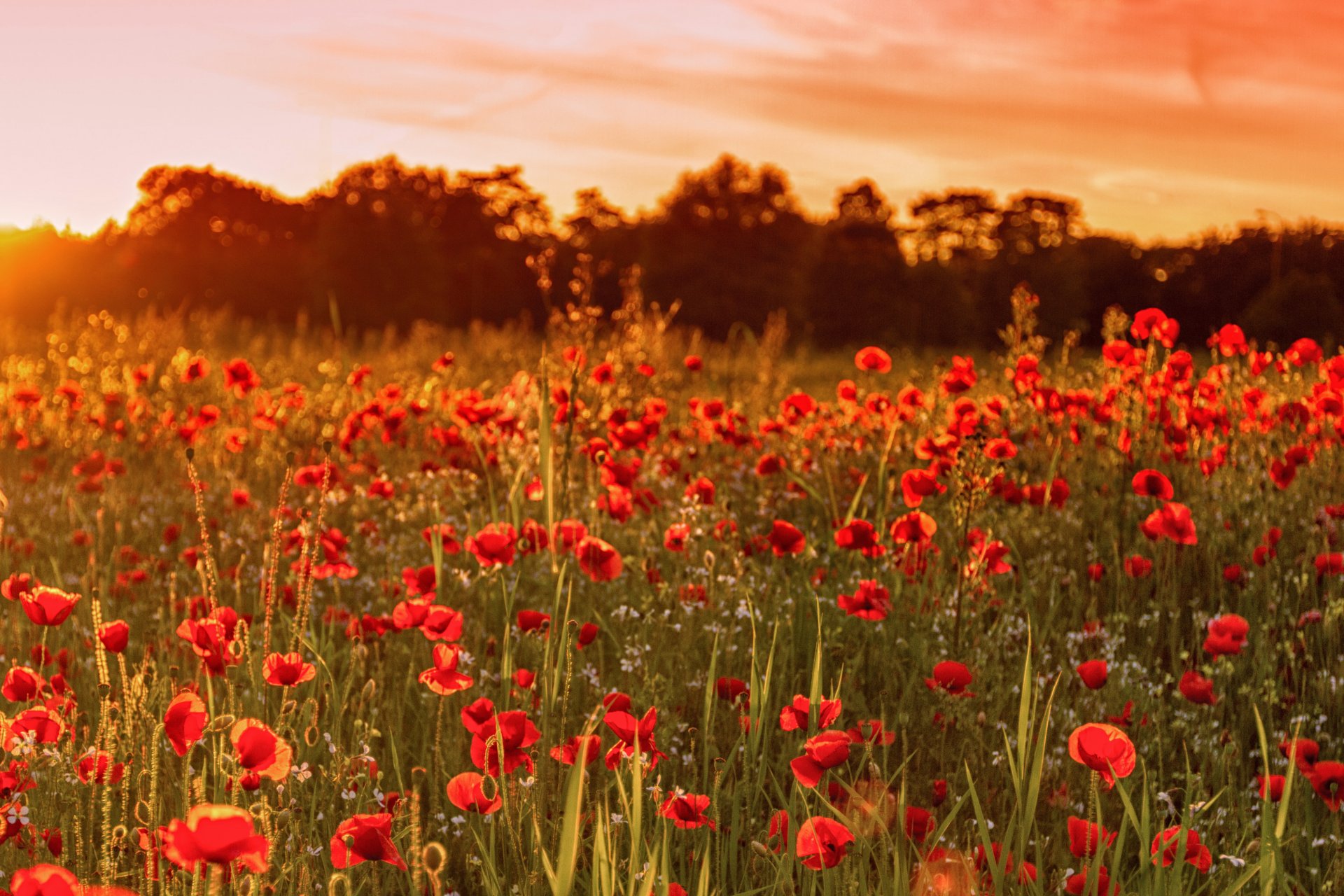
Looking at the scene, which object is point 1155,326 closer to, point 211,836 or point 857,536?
point 857,536

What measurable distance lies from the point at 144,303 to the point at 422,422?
1739 centimetres

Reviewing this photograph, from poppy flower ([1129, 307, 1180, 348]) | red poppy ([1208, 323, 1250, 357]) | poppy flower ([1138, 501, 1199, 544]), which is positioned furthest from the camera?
poppy flower ([1129, 307, 1180, 348])

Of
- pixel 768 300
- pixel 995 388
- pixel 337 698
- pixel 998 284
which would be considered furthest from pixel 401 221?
pixel 337 698

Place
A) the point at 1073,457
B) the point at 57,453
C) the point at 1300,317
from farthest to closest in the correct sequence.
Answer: the point at 1300,317, the point at 57,453, the point at 1073,457

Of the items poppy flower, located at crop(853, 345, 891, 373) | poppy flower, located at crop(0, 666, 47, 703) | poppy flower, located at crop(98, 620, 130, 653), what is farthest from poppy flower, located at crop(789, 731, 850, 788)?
poppy flower, located at crop(853, 345, 891, 373)

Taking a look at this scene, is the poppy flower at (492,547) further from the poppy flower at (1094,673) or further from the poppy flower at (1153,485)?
the poppy flower at (1153,485)

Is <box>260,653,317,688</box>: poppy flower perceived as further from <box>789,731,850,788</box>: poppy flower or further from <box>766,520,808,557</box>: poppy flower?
<box>766,520,808,557</box>: poppy flower

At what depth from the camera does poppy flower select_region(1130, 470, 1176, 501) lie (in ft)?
10.9

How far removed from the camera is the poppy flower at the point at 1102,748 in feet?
5.76

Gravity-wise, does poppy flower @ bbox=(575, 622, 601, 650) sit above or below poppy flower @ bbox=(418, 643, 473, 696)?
below

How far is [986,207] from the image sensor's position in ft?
139

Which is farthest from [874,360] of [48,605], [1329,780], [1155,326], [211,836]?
[211,836]

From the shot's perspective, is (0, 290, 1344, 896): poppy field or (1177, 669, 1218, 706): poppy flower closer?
(0, 290, 1344, 896): poppy field

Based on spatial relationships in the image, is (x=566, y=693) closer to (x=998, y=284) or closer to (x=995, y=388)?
(x=995, y=388)
